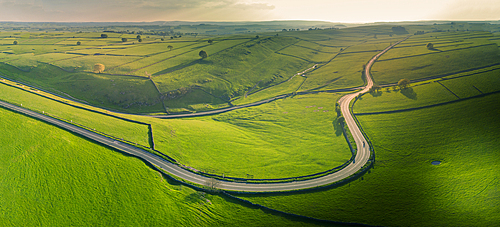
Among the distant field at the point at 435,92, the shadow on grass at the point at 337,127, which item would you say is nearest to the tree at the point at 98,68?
the shadow on grass at the point at 337,127

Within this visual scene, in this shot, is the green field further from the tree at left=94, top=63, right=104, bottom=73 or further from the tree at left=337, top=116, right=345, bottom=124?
the tree at left=337, top=116, right=345, bottom=124

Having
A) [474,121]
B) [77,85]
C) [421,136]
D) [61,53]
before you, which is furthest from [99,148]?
[61,53]

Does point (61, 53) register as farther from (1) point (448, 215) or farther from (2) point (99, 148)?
(1) point (448, 215)

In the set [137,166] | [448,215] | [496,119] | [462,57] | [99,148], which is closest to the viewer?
[448,215]

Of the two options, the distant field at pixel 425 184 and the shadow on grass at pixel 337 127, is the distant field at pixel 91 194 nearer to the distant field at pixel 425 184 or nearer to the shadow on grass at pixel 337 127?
the distant field at pixel 425 184

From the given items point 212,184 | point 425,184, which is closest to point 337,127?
point 425,184
